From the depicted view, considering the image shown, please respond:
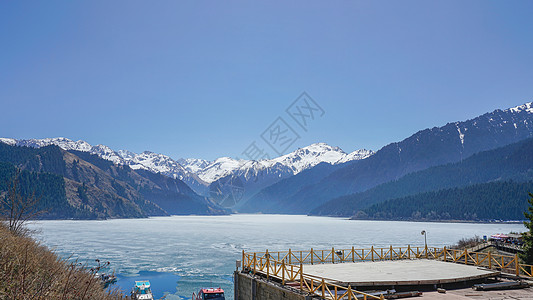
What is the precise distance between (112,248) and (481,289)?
79672 millimetres

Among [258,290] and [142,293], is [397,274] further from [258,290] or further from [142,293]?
[142,293]

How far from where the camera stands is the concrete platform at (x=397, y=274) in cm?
2205

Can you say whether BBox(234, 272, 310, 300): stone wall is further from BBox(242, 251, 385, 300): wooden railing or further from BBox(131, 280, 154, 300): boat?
BBox(131, 280, 154, 300): boat

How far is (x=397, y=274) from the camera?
985 inches

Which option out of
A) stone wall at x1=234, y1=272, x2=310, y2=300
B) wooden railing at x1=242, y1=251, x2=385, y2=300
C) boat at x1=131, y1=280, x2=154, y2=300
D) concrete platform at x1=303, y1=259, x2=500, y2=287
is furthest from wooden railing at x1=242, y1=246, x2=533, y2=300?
boat at x1=131, y1=280, x2=154, y2=300

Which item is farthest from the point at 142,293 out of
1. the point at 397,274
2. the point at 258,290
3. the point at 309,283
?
the point at 397,274

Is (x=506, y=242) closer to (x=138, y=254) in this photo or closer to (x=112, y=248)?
(x=138, y=254)

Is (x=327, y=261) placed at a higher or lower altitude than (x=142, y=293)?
higher

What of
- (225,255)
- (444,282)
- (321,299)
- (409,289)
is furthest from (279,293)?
(225,255)

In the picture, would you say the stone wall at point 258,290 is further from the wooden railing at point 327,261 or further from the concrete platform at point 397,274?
the concrete platform at point 397,274

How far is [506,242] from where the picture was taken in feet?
212

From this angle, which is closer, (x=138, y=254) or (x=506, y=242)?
(x=506, y=242)

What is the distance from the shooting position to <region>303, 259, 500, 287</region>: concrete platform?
22.0 metres

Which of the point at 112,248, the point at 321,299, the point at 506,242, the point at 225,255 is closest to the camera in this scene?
the point at 321,299
